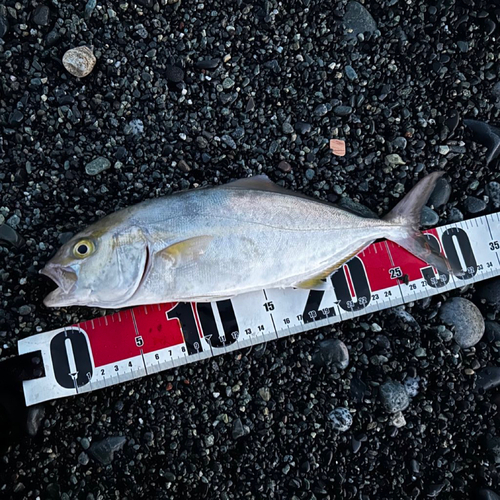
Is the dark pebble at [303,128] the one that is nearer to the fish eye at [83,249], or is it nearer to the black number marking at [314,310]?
the black number marking at [314,310]

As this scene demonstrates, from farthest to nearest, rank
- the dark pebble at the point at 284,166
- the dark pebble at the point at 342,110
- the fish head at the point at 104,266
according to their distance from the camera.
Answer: the dark pebble at the point at 342,110 → the dark pebble at the point at 284,166 → the fish head at the point at 104,266

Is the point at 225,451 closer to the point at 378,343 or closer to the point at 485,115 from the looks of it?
the point at 378,343

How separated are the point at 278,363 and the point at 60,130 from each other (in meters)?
2.35

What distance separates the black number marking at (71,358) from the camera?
9.88 ft

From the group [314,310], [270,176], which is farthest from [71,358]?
[270,176]

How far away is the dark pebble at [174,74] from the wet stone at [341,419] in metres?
2.71

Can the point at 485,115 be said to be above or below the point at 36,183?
below

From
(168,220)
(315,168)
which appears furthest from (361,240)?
(168,220)

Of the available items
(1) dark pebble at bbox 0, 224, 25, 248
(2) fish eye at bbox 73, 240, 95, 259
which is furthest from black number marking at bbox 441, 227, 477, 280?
(1) dark pebble at bbox 0, 224, 25, 248

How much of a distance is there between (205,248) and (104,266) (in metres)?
0.61

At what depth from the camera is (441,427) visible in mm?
3195

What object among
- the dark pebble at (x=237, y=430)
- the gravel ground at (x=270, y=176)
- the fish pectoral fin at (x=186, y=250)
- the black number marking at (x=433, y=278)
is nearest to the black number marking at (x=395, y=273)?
the black number marking at (x=433, y=278)

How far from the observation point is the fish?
2.68m

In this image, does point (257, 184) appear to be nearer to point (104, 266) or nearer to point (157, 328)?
point (104, 266)
